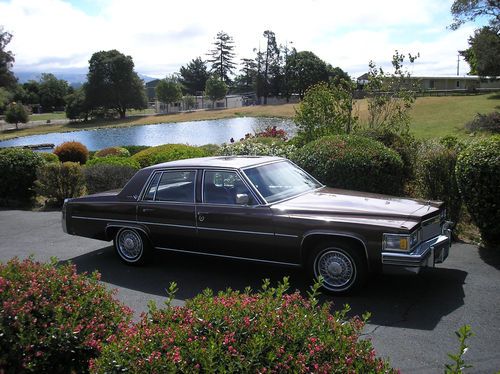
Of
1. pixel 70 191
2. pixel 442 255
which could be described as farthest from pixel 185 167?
pixel 70 191

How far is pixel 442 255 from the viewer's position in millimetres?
5648

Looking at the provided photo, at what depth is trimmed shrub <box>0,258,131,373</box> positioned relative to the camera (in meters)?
2.98

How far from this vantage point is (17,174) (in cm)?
1299

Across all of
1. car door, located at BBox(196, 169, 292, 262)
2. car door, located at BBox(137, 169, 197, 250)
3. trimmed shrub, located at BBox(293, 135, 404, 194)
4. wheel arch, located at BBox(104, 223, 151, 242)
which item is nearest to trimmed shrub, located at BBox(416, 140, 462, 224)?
trimmed shrub, located at BBox(293, 135, 404, 194)

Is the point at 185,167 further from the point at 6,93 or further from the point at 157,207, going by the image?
the point at 6,93

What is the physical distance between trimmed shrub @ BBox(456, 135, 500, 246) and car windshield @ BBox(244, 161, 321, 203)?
7.14ft

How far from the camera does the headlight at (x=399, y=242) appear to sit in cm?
510

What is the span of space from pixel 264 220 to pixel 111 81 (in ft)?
243

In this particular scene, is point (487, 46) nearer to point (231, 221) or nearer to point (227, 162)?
point (227, 162)

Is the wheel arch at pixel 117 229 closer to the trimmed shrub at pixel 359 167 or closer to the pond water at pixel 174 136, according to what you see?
the trimmed shrub at pixel 359 167

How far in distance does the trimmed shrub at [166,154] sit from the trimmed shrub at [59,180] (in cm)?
206

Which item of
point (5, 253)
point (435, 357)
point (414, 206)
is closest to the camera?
point (435, 357)

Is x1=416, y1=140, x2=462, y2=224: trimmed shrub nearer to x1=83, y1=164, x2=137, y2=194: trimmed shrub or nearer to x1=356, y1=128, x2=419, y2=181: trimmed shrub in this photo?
x1=356, y1=128, x2=419, y2=181: trimmed shrub

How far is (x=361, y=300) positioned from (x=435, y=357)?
1.32 metres
